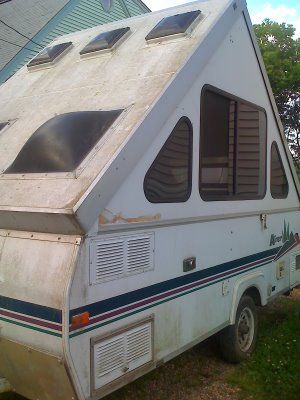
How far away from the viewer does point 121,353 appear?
2.87 metres

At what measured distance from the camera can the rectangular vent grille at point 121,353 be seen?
8.88 feet

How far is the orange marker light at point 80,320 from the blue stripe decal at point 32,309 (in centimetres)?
8

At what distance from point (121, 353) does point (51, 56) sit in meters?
2.87

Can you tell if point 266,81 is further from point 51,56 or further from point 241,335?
point 241,335

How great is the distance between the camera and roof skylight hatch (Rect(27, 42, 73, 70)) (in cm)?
441

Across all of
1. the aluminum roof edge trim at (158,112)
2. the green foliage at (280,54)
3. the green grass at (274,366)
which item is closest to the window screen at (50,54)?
the aluminum roof edge trim at (158,112)

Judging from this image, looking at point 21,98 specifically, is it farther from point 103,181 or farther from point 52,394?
point 52,394

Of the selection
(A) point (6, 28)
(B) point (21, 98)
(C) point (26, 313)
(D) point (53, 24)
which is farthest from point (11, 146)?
(A) point (6, 28)

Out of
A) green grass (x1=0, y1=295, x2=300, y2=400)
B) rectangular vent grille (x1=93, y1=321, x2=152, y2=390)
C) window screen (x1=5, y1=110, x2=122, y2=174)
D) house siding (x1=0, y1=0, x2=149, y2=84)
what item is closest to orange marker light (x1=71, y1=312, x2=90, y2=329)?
rectangular vent grille (x1=93, y1=321, x2=152, y2=390)

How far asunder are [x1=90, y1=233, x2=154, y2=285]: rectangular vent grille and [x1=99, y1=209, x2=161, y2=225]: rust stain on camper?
0.10m

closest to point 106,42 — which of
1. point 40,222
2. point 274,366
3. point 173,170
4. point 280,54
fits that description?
point 173,170

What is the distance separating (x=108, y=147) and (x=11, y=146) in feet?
3.14

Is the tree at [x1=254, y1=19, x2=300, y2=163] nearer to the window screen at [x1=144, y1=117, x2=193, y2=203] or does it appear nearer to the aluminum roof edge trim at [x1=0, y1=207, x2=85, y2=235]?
the window screen at [x1=144, y1=117, x2=193, y2=203]

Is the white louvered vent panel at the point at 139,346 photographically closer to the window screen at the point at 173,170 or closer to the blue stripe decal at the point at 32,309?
the blue stripe decal at the point at 32,309
